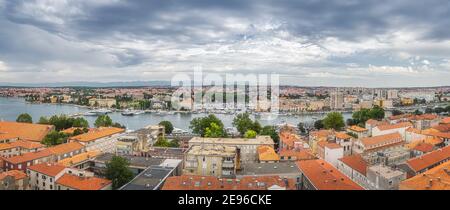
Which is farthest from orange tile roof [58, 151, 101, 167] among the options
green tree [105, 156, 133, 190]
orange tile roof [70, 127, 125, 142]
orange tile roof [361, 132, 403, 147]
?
orange tile roof [361, 132, 403, 147]

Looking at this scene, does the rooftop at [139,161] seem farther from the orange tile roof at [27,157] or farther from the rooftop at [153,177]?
the orange tile roof at [27,157]

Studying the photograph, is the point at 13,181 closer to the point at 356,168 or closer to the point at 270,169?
the point at 270,169

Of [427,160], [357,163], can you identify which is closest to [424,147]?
[427,160]

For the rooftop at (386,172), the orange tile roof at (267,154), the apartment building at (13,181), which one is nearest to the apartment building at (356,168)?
the rooftop at (386,172)

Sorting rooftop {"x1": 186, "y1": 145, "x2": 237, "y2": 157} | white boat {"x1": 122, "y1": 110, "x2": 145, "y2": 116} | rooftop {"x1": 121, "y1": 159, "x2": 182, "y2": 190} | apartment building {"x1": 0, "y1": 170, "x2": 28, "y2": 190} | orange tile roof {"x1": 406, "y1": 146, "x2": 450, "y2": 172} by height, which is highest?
rooftop {"x1": 186, "y1": 145, "x2": 237, "y2": 157}

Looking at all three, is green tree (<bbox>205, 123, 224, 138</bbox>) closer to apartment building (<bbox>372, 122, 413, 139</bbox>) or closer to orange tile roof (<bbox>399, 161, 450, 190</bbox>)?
apartment building (<bbox>372, 122, 413, 139</bbox>)
